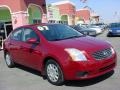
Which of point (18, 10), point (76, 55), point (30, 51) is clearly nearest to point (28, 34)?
point (30, 51)

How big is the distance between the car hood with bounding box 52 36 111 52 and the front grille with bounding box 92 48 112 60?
0.10m

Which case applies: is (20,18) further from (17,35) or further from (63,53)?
(63,53)

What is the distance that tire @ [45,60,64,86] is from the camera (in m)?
7.15

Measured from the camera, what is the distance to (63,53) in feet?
22.8

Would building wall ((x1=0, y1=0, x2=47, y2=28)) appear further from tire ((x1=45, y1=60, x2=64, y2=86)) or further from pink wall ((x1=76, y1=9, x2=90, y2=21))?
pink wall ((x1=76, y1=9, x2=90, y2=21))

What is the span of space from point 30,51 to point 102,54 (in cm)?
229

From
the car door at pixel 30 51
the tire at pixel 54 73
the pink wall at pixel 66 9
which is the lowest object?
the tire at pixel 54 73

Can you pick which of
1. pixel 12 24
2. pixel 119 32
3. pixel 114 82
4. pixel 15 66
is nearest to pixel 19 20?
pixel 12 24

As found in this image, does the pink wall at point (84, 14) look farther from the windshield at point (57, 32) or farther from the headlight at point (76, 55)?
the headlight at point (76, 55)

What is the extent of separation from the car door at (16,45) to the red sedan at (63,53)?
65mm

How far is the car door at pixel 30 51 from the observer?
791cm

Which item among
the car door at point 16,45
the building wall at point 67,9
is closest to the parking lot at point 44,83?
the car door at point 16,45

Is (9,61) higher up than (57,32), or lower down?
lower down

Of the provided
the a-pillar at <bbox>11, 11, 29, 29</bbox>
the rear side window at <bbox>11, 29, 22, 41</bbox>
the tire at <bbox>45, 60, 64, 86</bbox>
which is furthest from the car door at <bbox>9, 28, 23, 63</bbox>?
the a-pillar at <bbox>11, 11, 29, 29</bbox>
